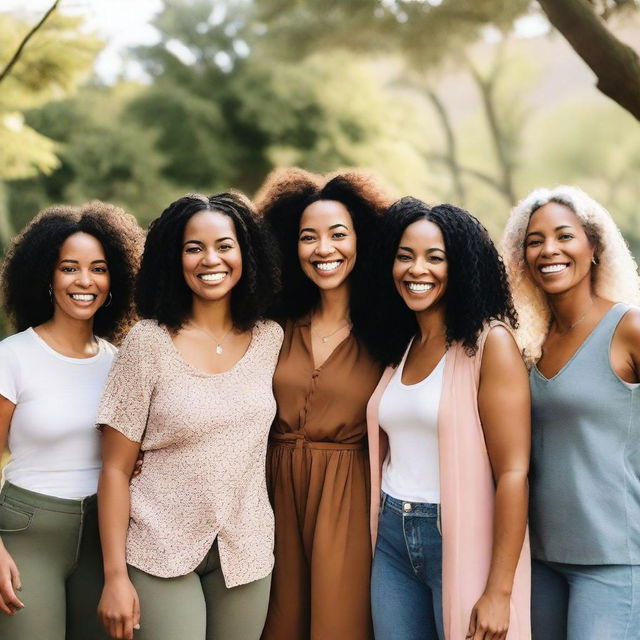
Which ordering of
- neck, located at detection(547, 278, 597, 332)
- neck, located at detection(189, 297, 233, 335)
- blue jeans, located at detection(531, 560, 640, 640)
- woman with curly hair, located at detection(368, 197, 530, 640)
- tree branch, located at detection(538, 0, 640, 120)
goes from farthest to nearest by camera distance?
1. tree branch, located at detection(538, 0, 640, 120)
2. neck, located at detection(189, 297, 233, 335)
3. neck, located at detection(547, 278, 597, 332)
4. woman with curly hair, located at detection(368, 197, 530, 640)
5. blue jeans, located at detection(531, 560, 640, 640)

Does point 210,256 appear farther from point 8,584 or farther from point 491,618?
point 491,618

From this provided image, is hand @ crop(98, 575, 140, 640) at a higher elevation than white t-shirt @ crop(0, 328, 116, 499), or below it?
below

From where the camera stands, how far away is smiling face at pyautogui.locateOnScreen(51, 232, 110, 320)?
3221 millimetres

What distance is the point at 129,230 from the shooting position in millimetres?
3455

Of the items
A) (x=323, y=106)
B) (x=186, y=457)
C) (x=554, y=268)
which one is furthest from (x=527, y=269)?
(x=323, y=106)

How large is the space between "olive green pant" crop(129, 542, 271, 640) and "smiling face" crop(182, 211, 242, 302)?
37.1 inches

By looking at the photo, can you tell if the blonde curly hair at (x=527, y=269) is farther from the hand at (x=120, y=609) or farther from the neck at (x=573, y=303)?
the hand at (x=120, y=609)

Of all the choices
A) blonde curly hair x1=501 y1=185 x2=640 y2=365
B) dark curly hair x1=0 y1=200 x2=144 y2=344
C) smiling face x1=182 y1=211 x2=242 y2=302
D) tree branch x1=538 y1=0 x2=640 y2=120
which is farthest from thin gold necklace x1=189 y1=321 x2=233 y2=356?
tree branch x1=538 y1=0 x2=640 y2=120

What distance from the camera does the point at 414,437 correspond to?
2936mm

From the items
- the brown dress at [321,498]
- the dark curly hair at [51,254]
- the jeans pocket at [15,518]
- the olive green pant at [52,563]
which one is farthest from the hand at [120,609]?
the dark curly hair at [51,254]

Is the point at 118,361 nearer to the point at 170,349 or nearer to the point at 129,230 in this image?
the point at 170,349

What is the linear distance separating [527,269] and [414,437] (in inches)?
32.7

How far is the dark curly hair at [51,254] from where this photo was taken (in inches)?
129

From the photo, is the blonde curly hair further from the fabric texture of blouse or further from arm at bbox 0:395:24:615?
arm at bbox 0:395:24:615
